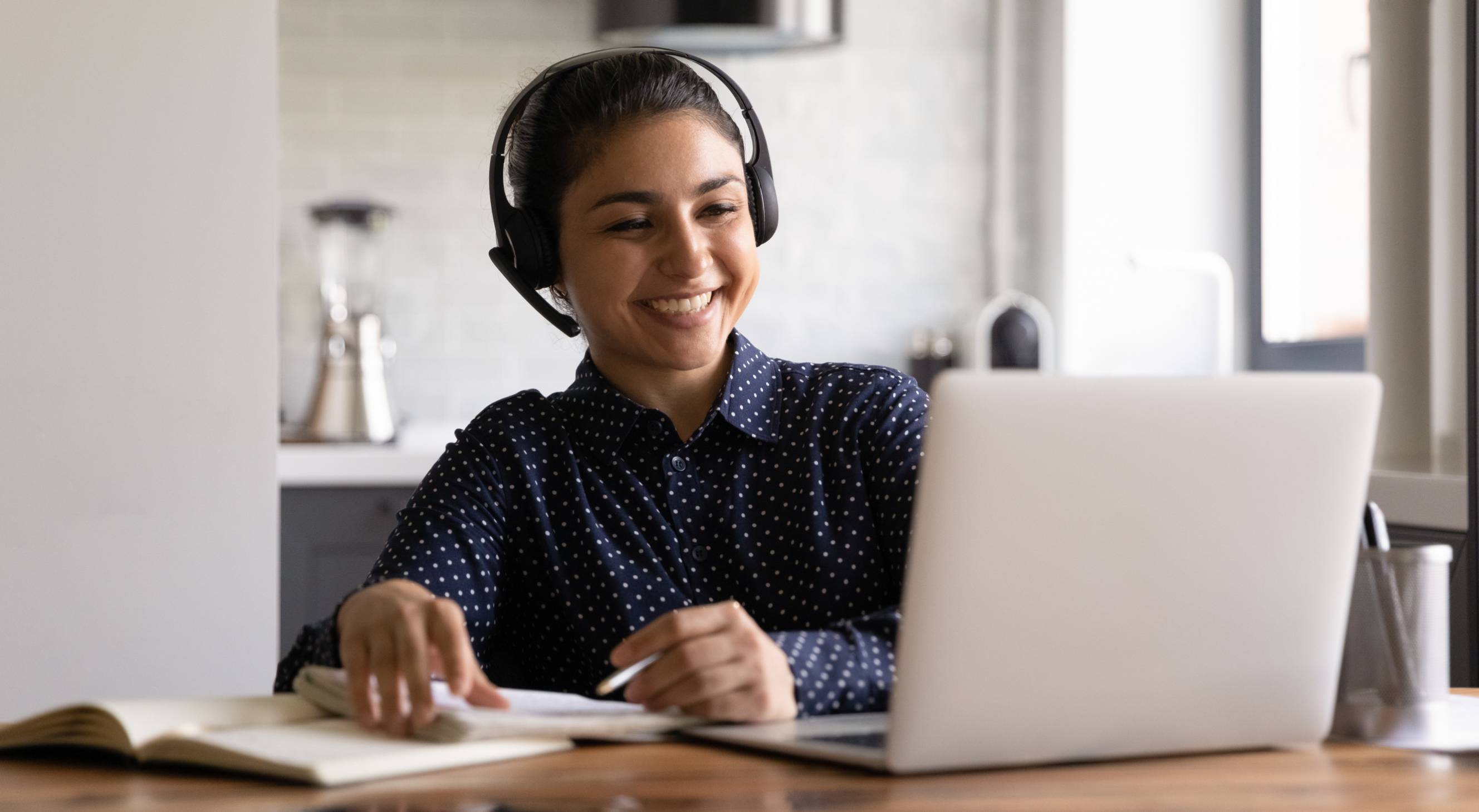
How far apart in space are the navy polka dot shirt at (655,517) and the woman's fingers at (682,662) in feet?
1.17

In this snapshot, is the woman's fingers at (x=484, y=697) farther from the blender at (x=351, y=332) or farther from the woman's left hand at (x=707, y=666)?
the blender at (x=351, y=332)

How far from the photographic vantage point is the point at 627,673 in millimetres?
848

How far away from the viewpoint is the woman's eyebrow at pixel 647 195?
133 centimetres

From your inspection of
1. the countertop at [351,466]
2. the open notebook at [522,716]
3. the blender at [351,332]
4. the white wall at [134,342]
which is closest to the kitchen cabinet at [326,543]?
the countertop at [351,466]

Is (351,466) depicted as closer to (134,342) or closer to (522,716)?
(134,342)

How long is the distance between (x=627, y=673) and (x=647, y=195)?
0.58 m

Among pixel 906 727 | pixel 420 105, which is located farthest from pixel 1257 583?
pixel 420 105

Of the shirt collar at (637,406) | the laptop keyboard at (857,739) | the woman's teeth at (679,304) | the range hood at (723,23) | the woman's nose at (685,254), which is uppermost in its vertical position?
the range hood at (723,23)

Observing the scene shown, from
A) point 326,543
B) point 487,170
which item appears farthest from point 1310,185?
point 326,543

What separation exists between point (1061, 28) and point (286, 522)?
198 cm

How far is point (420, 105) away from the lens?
3.26 m

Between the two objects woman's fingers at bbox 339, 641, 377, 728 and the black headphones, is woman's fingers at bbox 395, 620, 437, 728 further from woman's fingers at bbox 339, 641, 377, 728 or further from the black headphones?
the black headphones

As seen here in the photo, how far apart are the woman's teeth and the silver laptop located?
553mm

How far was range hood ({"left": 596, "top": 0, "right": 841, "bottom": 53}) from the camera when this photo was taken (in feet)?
9.80
